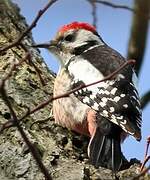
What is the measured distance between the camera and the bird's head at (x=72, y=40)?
14.9 feet

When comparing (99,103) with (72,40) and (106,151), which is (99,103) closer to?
(106,151)

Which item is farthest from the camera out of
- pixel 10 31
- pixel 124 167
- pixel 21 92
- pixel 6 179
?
pixel 10 31

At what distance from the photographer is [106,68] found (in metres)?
3.90

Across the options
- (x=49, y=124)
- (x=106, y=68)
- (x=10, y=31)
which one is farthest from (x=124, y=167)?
(x=10, y=31)

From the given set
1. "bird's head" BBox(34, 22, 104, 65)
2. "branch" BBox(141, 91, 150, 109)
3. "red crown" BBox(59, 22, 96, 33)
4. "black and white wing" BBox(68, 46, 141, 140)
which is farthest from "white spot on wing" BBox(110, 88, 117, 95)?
"red crown" BBox(59, 22, 96, 33)

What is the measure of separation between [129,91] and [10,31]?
1.12m

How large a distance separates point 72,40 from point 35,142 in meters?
1.98

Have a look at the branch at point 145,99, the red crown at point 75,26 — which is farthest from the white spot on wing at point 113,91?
the red crown at point 75,26

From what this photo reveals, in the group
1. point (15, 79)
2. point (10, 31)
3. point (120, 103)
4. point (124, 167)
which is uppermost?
point (10, 31)

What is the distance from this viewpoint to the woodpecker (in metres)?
3.28

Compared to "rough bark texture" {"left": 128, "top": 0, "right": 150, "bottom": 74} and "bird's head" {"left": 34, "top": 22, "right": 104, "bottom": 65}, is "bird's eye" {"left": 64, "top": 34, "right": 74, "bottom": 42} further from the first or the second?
"rough bark texture" {"left": 128, "top": 0, "right": 150, "bottom": 74}

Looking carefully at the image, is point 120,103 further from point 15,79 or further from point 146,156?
point 146,156

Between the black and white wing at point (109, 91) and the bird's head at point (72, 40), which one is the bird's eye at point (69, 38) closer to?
the bird's head at point (72, 40)

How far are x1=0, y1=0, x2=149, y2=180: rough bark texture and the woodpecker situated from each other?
105mm
